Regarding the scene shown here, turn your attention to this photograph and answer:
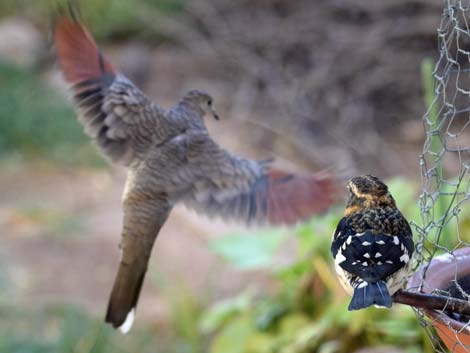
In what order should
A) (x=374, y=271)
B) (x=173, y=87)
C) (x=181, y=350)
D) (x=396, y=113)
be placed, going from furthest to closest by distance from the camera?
(x=173, y=87) → (x=396, y=113) → (x=181, y=350) → (x=374, y=271)

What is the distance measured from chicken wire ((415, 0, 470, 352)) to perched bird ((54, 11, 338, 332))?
1.29 feet

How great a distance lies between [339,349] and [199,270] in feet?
6.51

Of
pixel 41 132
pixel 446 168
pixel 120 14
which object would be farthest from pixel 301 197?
pixel 120 14

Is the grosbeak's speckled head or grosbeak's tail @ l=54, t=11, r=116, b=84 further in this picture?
grosbeak's tail @ l=54, t=11, r=116, b=84

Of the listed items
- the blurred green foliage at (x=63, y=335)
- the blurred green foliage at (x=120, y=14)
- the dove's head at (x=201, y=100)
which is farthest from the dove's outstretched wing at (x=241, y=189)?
the blurred green foliage at (x=120, y=14)

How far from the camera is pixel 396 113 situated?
277 inches

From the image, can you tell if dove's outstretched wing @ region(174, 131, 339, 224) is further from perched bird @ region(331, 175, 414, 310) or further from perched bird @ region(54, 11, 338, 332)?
perched bird @ region(331, 175, 414, 310)

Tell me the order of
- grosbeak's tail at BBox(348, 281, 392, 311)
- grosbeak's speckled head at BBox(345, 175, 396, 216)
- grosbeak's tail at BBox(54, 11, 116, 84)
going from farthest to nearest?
grosbeak's tail at BBox(54, 11, 116, 84), grosbeak's speckled head at BBox(345, 175, 396, 216), grosbeak's tail at BBox(348, 281, 392, 311)

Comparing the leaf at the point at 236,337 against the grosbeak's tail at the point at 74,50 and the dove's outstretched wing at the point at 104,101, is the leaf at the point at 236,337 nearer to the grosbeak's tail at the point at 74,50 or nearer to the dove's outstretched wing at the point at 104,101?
the dove's outstretched wing at the point at 104,101

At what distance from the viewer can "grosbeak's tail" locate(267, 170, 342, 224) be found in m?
2.62

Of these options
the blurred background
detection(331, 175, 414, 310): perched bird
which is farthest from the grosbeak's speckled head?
the blurred background

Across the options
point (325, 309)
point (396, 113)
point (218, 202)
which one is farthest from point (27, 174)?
point (218, 202)

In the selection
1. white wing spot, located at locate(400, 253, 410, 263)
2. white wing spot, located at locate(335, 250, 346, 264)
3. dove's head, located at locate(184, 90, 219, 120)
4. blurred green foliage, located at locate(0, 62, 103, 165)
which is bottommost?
white wing spot, located at locate(400, 253, 410, 263)

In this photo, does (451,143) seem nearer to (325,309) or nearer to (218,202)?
(325,309)
